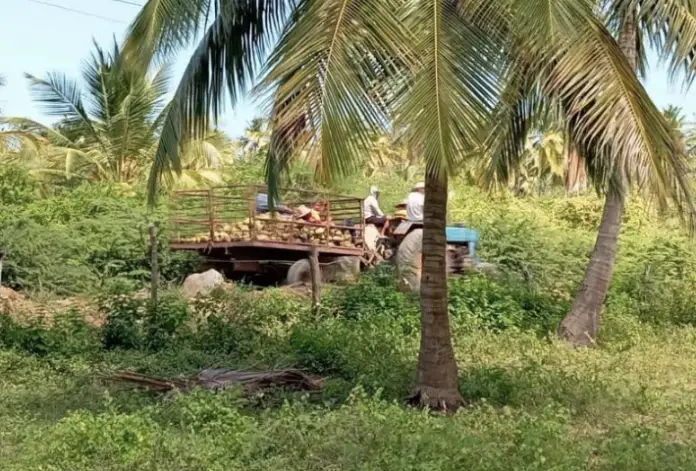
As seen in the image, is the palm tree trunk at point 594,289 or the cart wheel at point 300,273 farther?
the cart wheel at point 300,273

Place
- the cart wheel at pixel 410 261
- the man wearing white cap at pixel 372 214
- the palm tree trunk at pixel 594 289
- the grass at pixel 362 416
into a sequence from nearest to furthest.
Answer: the grass at pixel 362 416, the palm tree trunk at pixel 594 289, the cart wheel at pixel 410 261, the man wearing white cap at pixel 372 214

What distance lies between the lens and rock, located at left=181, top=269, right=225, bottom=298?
1388 centimetres

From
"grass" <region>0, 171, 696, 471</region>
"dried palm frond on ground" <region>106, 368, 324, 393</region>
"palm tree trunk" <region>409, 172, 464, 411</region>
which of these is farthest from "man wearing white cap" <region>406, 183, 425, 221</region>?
"palm tree trunk" <region>409, 172, 464, 411</region>

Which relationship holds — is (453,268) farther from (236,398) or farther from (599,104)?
(599,104)

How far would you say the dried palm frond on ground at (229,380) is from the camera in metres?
8.09

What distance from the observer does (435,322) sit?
7453 millimetres

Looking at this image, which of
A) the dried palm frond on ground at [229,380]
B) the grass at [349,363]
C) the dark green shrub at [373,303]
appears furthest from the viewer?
the dark green shrub at [373,303]

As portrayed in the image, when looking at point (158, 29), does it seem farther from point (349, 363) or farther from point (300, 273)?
point (300, 273)

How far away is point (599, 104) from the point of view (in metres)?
5.89

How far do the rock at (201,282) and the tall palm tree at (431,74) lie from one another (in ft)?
25.0

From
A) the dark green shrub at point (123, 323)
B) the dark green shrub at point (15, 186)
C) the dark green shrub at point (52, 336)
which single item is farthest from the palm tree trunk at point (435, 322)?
the dark green shrub at point (15, 186)

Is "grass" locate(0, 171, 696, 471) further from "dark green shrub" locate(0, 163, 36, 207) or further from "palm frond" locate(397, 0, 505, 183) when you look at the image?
"palm frond" locate(397, 0, 505, 183)

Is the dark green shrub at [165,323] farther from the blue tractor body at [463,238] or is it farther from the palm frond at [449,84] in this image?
the palm frond at [449,84]

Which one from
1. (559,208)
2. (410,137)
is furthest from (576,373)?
(559,208)
